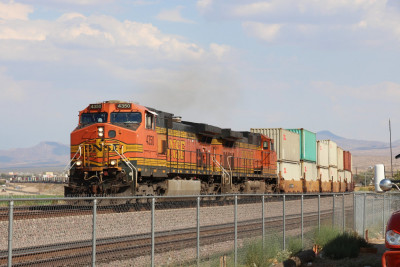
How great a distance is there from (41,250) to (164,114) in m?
16.9

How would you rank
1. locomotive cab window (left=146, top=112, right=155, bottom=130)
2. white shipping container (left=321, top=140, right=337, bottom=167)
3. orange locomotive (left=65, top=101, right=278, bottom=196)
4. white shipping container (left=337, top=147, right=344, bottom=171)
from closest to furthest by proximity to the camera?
orange locomotive (left=65, top=101, right=278, bottom=196) → locomotive cab window (left=146, top=112, right=155, bottom=130) → white shipping container (left=321, top=140, right=337, bottom=167) → white shipping container (left=337, top=147, right=344, bottom=171)

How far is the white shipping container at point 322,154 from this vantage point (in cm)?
4697

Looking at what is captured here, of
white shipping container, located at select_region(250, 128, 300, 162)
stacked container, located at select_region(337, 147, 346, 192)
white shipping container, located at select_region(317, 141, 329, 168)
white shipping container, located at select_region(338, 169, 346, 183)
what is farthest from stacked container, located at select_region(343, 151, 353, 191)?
white shipping container, located at select_region(250, 128, 300, 162)

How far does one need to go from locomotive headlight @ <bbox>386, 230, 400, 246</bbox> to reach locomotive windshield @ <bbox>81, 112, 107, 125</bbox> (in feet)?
54.0

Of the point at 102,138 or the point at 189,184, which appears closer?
the point at 102,138

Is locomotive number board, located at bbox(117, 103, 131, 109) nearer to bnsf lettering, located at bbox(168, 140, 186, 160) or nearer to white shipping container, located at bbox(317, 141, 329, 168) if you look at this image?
bnsf lettering, located at bbox(168, 140, 186, 160)

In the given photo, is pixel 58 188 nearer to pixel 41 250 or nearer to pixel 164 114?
pixel 164 114

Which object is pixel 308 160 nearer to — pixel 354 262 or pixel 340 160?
pixel 340 160

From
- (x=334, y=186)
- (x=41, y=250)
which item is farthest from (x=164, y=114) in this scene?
(x=334, y=186)

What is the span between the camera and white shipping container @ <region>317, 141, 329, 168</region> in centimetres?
4697

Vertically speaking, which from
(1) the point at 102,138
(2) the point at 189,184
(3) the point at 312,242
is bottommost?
(3) the point at 312,242

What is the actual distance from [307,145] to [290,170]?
3.91 meters

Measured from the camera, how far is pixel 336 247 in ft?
48.9

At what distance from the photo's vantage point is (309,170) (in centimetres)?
4362
